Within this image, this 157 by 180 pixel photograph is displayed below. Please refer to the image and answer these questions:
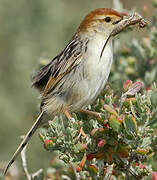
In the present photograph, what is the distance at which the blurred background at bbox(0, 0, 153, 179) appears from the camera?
625 cm

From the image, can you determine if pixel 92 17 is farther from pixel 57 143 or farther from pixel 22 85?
pixel 22 85

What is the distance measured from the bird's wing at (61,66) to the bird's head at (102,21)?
0.16 metres

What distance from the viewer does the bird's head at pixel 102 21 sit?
388 centimetres

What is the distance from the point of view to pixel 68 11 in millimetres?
7441

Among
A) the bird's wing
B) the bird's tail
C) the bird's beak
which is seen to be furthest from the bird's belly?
the bird's tail

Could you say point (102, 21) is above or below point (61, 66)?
above

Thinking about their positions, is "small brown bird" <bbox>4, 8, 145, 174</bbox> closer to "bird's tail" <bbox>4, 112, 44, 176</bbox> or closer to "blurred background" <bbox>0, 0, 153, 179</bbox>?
"bird's tail" <bbox>4, 112, 44, 176</bbox>

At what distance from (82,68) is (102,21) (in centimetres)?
49

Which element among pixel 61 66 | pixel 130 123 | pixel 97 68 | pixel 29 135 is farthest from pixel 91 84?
pixel 130 123

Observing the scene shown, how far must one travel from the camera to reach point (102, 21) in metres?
3.94

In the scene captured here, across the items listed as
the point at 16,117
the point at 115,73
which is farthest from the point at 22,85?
the point at 115,73

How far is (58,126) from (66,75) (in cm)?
115

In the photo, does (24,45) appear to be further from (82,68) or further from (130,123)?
(130,123)

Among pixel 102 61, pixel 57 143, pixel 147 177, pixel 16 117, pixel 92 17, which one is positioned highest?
pixel 92 17
